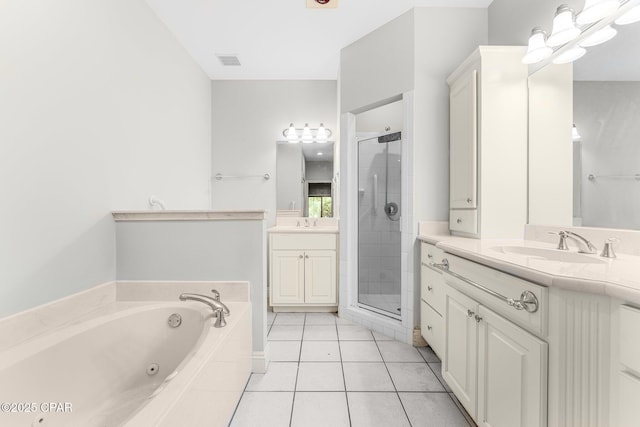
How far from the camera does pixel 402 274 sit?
7.10ft

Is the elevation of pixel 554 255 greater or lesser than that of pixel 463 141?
lesser

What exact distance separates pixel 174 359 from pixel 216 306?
13.8 inches

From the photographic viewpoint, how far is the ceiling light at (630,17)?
3.70 feet

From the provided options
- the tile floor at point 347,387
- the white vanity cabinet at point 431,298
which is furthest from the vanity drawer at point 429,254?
the tile floor at point 347,387

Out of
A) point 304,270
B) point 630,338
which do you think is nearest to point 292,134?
point 304,270

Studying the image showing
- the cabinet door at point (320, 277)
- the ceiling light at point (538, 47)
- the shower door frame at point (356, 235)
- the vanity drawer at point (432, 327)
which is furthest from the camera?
the cabinet door at point (320, 277)

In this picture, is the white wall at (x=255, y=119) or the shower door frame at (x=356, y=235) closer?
the shower door frame at (x=356, y=235)

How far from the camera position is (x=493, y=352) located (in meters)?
1.07

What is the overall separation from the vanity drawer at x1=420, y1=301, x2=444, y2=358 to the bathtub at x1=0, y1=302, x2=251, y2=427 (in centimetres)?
121

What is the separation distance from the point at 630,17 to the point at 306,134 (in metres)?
2.53

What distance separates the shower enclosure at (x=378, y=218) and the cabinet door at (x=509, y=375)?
1.34 meters

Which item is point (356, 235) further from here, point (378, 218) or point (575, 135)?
point (575, 135)

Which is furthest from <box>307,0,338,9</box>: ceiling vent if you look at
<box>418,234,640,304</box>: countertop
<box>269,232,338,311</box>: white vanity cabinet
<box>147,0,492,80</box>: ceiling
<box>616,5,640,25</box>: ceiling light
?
<box>418,234,640,304</box>: countertop

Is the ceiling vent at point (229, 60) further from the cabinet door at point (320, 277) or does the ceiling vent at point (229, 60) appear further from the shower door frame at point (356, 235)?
the cabinet door at point (320, 277)
